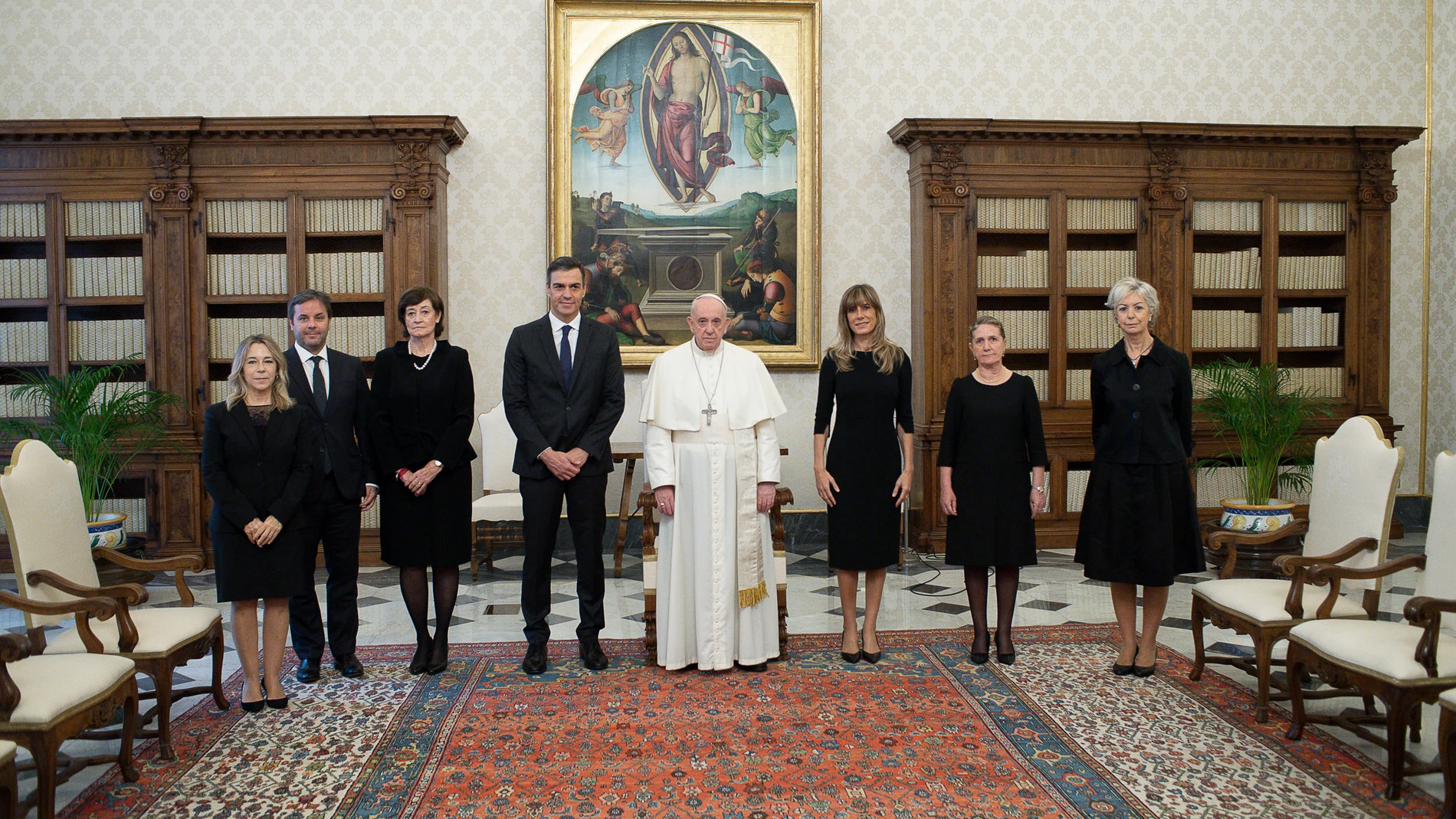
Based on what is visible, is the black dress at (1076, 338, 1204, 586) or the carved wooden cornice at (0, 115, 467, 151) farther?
the carved wooden cornice at (0, 115, 467, 151)

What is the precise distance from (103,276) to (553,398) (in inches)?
171

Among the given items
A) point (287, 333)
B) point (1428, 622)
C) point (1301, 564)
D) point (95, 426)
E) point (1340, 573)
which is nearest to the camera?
point (1428, 622)

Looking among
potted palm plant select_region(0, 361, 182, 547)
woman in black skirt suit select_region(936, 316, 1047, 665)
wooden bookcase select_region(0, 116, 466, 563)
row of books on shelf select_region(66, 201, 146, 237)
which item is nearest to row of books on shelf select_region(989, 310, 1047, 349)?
woman in black skirt suit select_region(936, 316, 1047, 665)

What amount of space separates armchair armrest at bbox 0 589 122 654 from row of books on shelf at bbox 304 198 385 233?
388 centimetres

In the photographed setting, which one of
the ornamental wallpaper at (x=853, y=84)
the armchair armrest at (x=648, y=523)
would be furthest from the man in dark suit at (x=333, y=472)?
the ornamental wallpaper at (x=853, y=84)

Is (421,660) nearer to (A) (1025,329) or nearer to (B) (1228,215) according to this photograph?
(A) (1025,329)

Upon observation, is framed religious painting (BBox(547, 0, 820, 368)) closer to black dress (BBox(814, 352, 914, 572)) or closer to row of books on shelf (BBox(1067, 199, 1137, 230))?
row of books on shelf (BBox(1067, 199, 1137, 230))

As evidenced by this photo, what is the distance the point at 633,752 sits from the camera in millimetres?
3234

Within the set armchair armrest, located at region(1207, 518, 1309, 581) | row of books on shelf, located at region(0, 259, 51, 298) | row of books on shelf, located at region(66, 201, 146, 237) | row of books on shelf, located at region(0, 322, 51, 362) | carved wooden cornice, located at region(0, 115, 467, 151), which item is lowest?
armchair armrest, located at region(1207, 518, 1309, 581)

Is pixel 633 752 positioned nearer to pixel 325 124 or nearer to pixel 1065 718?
pixel 1065 718

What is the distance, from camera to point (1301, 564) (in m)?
3.50

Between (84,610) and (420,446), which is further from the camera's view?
(420,446)

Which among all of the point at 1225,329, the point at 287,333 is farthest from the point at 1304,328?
the point at 287,333

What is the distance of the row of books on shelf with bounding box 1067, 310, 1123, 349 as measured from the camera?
7066mm
